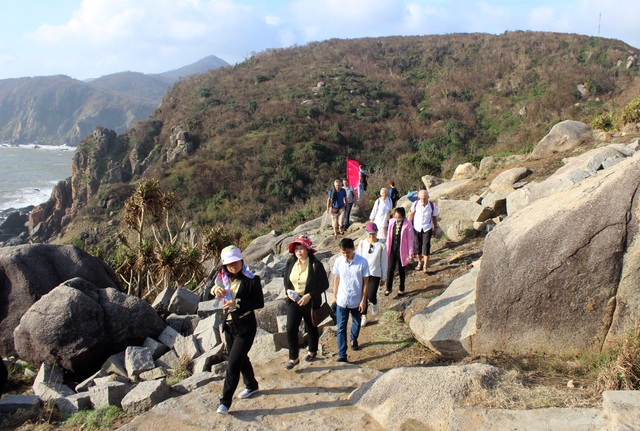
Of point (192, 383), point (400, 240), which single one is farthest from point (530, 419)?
point (400, 240)

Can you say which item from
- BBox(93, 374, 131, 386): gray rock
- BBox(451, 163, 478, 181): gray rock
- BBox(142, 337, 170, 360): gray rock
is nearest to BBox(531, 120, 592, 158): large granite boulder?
BBox(451, 163, 478, 181): gray rock

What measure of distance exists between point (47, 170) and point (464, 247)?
274ft

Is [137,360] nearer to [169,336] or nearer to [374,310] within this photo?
[169,336]

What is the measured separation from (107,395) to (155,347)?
1721mm

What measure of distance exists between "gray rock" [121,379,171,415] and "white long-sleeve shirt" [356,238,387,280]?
2.98m

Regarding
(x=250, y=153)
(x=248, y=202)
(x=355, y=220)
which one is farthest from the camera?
(x=250, y=153)

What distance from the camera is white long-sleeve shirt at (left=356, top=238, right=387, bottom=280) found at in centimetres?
663

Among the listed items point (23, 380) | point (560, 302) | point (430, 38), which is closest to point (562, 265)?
point (560, 302)

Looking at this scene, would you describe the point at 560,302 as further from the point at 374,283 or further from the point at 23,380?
the point at 23,380

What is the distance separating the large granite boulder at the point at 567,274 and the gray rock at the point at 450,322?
7.6 inches

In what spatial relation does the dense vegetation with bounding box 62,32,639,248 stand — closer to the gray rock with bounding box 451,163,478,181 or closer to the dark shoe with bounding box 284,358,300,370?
the gray rock with bounding box 451,163,478,181

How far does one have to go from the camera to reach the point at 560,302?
475 cm

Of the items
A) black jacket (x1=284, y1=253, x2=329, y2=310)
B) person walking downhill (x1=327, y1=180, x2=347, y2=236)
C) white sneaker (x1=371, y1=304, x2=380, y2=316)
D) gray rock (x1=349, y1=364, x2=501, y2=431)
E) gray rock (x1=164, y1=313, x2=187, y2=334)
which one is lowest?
gray rock (x1=164, y1=313, x2=187, y2=334)

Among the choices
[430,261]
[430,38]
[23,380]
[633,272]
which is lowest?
[23,380]
